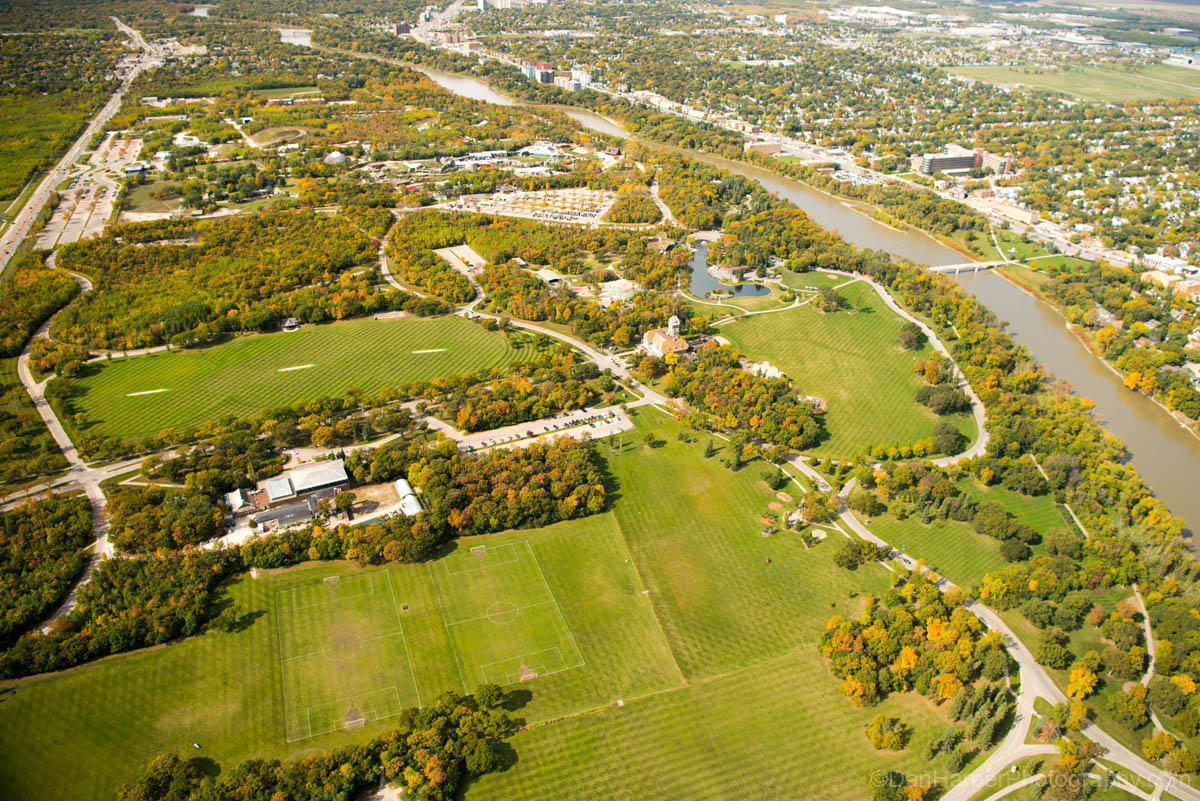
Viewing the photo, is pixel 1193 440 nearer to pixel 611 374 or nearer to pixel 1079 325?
pixel 1079 325

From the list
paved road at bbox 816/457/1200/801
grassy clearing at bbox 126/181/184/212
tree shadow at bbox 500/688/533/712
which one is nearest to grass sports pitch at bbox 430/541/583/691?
tree shadow at bbox 500/688/533/712

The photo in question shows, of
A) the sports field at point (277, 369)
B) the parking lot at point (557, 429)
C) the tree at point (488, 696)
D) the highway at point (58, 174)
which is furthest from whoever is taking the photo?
the highway at point (58, 174)

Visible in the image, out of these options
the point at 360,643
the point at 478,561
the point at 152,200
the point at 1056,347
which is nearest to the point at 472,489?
the point at 478,561

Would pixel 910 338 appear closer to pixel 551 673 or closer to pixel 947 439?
pixel 947 439

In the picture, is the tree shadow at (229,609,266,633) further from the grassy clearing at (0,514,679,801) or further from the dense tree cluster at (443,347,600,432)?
the dense tree cluster at (443,347,600,432)

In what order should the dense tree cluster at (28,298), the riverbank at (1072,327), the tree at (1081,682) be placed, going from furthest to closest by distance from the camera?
the dense tree cluster at (28,298) → the riverbank at (1072,327) → the tree at (1081,682)

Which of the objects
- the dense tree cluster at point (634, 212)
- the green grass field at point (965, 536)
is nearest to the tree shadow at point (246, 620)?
the green grass field at point (965, 536)

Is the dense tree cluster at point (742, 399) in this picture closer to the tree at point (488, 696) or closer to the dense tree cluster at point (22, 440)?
the tree at point (488, 696)
